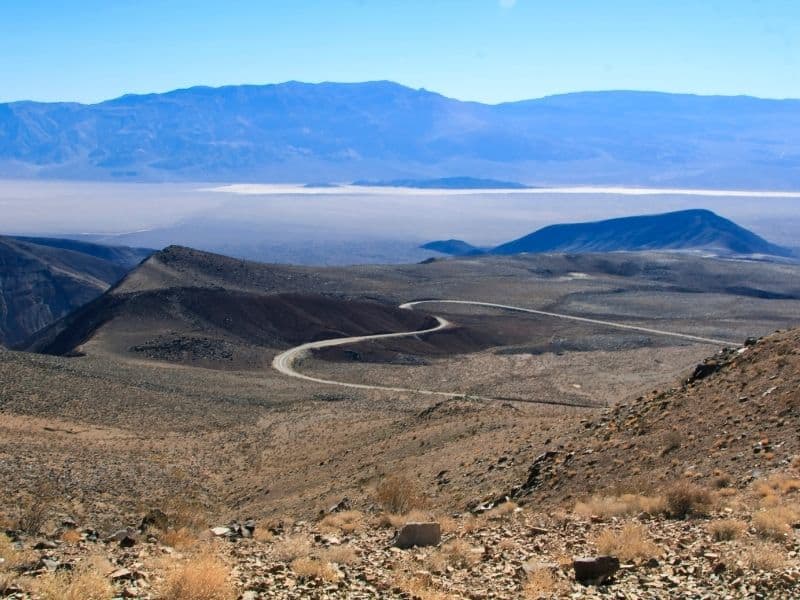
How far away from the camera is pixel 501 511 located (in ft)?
49.2

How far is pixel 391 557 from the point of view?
1191cm

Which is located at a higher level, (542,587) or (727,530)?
(727,530)

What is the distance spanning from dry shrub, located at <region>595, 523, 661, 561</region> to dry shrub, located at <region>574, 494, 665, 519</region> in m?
1.33

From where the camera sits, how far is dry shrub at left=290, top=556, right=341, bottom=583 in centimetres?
1055

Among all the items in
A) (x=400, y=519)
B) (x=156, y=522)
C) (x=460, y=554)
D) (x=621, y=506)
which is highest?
(x=621, y=506)

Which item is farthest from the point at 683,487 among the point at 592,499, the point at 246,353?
the point at 246,353

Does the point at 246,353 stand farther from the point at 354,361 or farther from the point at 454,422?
the point at 454,422

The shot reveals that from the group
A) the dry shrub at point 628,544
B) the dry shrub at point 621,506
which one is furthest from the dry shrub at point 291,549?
the dry shrub at point 621,506

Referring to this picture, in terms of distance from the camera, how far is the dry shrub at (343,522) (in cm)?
1467

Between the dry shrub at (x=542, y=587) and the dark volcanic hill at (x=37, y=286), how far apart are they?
299 ft

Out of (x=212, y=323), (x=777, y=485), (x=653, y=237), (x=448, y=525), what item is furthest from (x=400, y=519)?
(x=653, y=237)

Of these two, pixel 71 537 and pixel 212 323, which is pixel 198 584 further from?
pixel 212 323

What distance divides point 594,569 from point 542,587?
2.04ft

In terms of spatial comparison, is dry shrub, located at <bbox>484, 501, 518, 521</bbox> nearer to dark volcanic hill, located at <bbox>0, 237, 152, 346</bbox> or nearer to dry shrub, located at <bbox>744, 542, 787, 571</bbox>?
dry shrub, located at <bbox>744, 542, 787, 571</bbox>
